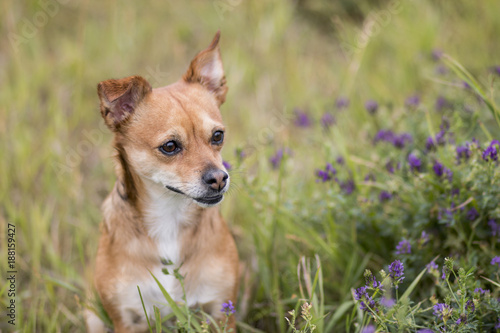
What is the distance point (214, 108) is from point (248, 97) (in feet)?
10.5

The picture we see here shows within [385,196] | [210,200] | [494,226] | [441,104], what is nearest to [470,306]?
[494,226]

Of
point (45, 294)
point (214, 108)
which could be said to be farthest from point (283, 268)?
point (45, 294)

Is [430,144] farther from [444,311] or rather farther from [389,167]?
[444,311]

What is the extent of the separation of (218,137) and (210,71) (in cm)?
58

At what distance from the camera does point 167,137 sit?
2.83 metres

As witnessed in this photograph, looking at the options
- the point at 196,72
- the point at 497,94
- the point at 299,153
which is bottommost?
the point at 299,153

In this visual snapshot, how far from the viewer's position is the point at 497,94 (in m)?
4.12

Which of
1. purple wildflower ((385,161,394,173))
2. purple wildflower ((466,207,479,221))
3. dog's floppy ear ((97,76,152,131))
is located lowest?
purple wildflower ((466,207,479,221))

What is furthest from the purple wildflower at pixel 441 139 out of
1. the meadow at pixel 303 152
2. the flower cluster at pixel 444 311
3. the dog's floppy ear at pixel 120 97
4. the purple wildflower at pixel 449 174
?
the dog's floppy ear at pixel 120 97

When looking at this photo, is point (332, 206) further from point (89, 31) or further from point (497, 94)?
point (89, 31)

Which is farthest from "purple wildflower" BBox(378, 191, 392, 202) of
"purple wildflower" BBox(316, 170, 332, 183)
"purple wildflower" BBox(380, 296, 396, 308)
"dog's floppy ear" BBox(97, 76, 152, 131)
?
"dog's floppy ear" BBox(97, 76, 152, 131)

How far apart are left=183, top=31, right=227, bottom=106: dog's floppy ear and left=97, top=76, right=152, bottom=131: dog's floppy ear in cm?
42

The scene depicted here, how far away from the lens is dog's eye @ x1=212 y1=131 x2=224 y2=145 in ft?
9.96

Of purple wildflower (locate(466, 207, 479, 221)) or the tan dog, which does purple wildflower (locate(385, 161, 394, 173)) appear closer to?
purple wildflower (locate(466, 207, 479, 221))
